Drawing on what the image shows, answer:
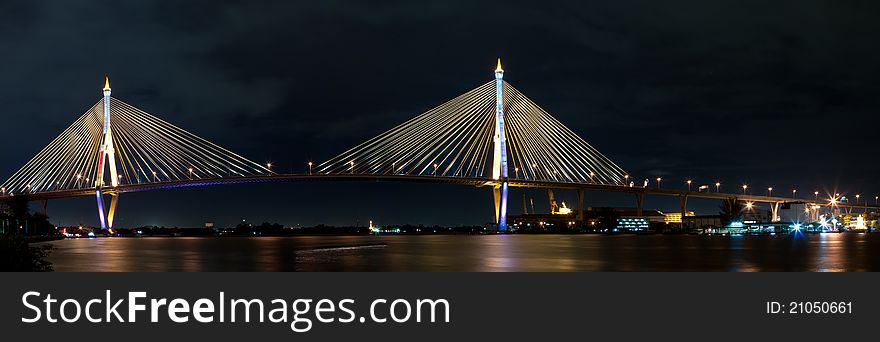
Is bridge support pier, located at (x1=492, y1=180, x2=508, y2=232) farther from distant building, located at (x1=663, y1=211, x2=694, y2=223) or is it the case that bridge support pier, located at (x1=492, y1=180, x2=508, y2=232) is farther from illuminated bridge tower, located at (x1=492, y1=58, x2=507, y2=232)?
distant building, located at (x1=663, y1=211, x2=694, y2=223)

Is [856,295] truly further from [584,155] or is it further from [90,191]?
[90,191]

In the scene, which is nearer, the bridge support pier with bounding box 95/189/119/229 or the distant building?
the bridge support pier with bounding box 95/189/119/229

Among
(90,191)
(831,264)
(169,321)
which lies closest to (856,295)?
(169,321)

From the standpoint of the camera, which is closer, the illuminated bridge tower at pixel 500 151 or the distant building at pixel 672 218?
the illuminated bridge tower at pixel 500 151

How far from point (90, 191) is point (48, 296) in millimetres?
84568

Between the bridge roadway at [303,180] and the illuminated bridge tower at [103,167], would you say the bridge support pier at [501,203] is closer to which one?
the bridge roadway at [303,180]

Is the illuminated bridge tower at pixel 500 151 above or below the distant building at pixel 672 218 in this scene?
above

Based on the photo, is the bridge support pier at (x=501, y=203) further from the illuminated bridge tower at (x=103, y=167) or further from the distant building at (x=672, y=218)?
the distant building at (x=672, y=218)

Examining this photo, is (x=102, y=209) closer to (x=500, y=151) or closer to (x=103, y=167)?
(x=103, y=167)

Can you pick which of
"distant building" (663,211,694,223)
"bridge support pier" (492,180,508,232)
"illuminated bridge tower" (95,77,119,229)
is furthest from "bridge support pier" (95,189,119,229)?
"distant building" (663,211,694,223)

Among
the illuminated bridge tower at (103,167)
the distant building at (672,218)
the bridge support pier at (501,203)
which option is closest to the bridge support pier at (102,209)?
the illuminated bridge tower at (103,167)

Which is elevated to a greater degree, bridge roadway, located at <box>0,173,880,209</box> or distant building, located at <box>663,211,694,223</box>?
bridge roadway, located at <box>0,173,880,209</box>

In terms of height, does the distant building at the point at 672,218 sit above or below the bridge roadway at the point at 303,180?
below

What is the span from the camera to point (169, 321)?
34.0 feet
